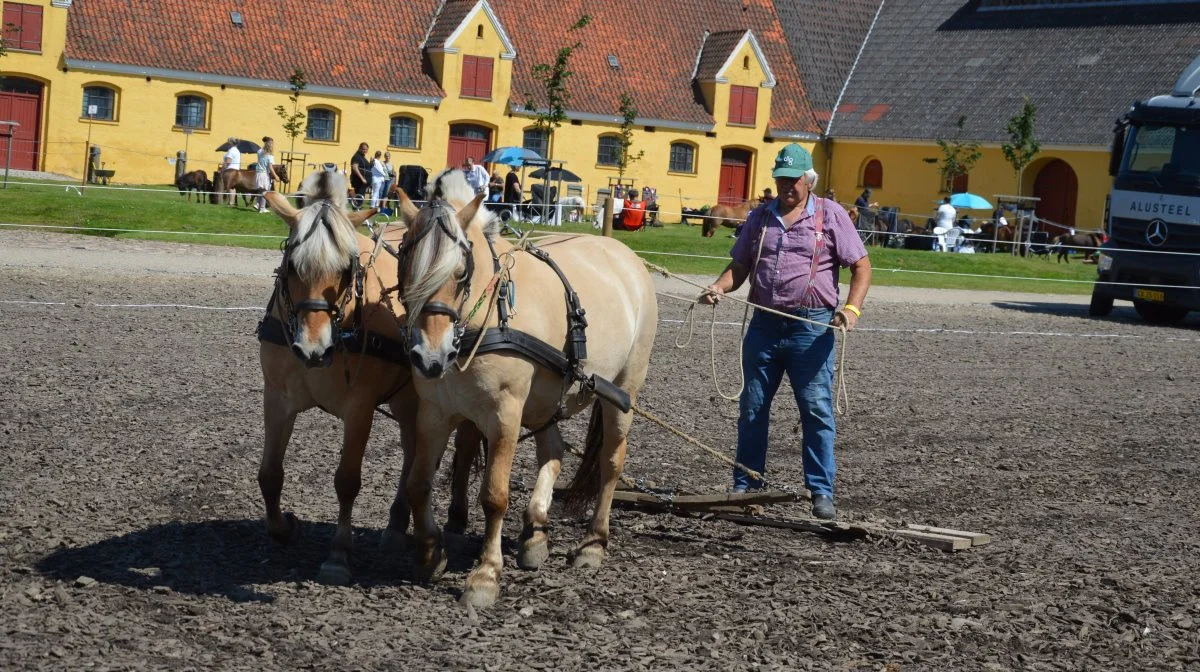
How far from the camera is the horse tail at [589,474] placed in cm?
782

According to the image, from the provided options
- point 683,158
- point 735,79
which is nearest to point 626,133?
point 683,158

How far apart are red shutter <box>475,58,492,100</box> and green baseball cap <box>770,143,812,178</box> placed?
3976cm

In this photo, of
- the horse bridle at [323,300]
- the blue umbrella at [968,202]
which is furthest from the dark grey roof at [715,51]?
the horse bridle at [323,300]

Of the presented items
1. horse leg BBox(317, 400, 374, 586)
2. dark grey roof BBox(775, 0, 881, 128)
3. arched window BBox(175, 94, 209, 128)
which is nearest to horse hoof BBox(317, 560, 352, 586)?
horse leg BBox(317, 400, 374, 586)

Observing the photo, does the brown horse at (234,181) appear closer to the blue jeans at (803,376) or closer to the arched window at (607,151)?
the arched window at (607,151)

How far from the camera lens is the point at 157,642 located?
17.9 feet

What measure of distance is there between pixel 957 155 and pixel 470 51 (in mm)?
15901

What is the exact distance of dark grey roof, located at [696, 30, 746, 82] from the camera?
5109 cm

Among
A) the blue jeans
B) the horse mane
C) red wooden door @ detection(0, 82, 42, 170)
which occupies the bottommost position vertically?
the blue jeans

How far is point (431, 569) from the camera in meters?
6.65

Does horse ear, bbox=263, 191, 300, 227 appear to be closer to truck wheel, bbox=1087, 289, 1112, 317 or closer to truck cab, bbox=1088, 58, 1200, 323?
truck cab, bbox=1088, 58, 1200, 323

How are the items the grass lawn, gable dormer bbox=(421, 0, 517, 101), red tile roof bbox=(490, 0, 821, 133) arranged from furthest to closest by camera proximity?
red tile roof bbox=(490, 0, 821, 133) < gable dormer bbox=(421, 0, 517, 101) < the grass lawn

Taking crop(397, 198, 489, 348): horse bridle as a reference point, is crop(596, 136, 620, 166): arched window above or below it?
above

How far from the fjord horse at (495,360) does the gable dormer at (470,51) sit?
3990cm
